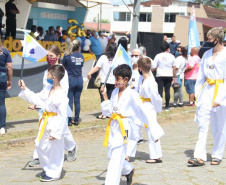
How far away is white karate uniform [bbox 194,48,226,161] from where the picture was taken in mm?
6812

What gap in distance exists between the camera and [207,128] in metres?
6.87

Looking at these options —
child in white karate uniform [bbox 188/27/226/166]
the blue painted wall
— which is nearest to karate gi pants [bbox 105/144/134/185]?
child in white karate uniform [bbox 188/27/226/166]

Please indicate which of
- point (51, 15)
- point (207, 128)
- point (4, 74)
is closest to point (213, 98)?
point (207, 128)

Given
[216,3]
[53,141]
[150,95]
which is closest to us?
[53,141]

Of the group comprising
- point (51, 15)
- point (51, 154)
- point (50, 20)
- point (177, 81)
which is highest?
point (51, 15)

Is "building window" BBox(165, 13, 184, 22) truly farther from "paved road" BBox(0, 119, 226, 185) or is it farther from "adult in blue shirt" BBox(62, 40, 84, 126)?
"paved road" BBox(0, 119, 226, 185)

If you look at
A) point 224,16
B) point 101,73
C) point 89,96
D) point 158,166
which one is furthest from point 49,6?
point 224,16

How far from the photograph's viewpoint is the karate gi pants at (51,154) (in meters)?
6.02

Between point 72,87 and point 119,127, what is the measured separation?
445cm

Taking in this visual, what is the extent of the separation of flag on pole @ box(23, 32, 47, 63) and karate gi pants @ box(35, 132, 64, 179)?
58.3 inches

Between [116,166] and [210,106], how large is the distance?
2.16 m

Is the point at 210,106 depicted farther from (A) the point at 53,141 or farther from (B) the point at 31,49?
(B) the point at 31,49

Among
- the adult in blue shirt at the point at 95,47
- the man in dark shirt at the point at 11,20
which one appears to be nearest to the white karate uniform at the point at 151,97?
the man in dark shirt at the point at 11,20

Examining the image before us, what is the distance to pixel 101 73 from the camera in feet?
35.1
